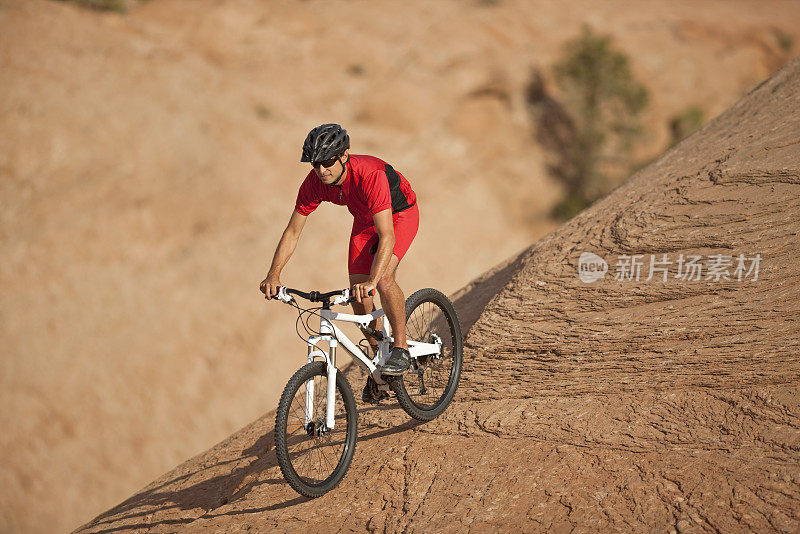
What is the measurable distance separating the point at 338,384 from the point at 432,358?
112 centimetres

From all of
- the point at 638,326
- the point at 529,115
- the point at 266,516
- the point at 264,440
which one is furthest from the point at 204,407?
the point at 529,115

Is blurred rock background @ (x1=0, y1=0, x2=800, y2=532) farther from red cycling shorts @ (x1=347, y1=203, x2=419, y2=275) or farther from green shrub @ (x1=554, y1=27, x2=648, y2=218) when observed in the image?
red cycling shorts @ (x1=347, y1=203, x2=419, y2=275)

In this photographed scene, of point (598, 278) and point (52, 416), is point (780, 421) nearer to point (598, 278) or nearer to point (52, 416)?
point (598, 278)

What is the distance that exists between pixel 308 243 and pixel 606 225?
602 inches

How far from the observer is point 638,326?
15.6 feet

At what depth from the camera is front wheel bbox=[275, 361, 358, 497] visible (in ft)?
12.8

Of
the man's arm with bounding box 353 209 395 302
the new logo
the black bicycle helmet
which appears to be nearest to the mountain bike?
the man's arm with bounding box 353 209 395 302

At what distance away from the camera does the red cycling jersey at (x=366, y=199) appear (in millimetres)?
4215

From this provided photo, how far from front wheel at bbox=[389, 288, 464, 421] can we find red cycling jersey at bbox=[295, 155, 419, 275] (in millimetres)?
571

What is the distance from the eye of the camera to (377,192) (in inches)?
164

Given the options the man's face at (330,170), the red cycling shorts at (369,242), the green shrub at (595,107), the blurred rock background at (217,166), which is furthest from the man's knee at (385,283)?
the green shrub at (595,107)

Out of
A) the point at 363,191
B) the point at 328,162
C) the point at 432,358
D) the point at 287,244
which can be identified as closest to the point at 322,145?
the point at 328,162

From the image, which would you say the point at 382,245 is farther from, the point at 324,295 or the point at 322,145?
the point at 322,145

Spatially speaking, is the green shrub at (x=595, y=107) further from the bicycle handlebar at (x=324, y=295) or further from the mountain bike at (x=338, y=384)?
the bicycle handlebar at (x=324, y=295)
